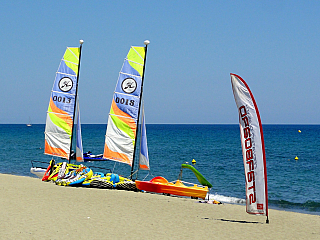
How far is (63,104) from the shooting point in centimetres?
2947

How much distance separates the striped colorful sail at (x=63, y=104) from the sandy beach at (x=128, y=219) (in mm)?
7102

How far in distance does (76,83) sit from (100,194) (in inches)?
407

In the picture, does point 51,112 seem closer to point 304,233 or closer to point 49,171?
point 49,171

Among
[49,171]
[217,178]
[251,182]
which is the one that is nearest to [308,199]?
[217,178]

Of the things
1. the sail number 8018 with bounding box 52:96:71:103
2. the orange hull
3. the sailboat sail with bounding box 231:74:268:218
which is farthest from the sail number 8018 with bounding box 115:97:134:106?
the sailboat sail with bounding box 231:74:268:218

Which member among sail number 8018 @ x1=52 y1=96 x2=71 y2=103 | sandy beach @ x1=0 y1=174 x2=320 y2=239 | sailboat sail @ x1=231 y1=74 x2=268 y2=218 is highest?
sail number 8018 @ x1=52 y1=96 x2=71 y2=103

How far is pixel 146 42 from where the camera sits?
26.6 m

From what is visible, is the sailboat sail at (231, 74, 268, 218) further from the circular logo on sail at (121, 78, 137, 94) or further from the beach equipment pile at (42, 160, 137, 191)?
the circular logo on sail at (121, 78, 137, 94)

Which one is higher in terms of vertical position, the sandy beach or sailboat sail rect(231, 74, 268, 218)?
sailboat sail rect(231, 74, 268, 218)

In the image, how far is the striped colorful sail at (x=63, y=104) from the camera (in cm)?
2941

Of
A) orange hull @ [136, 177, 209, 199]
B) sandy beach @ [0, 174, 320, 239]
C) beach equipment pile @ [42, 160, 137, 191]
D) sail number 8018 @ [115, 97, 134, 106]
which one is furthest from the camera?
sail number 8018 @ [115, 97, 134, 106]

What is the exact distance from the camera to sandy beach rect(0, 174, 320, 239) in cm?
1405

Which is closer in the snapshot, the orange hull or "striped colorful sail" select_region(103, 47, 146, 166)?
the orange hull

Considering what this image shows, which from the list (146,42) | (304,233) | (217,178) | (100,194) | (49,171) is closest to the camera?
(304,233)
